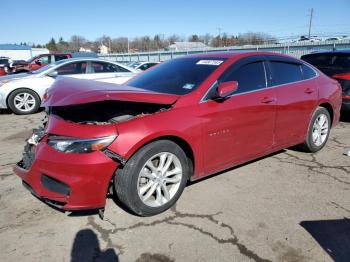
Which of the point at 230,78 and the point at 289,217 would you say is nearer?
the point at 289,217

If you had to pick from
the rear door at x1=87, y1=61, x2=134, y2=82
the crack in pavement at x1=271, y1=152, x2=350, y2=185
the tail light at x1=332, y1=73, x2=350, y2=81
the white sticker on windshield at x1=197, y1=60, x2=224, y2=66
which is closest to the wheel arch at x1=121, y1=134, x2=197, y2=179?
the white sticker on windshield at x1=197, y1=60, x2=224, y2=66

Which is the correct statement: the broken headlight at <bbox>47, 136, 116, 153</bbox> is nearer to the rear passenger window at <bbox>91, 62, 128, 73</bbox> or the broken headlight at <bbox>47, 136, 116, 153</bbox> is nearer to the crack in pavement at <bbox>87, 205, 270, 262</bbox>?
the crack in pavement at <bbox>87, 205, 270, 262</bbox>

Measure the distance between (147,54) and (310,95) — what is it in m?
33.8

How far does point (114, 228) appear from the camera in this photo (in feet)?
9.89

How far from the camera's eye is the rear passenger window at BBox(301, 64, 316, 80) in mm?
4754

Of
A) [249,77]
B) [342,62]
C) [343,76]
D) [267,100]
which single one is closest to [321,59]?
[342,62]

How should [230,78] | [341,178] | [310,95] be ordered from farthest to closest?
[310,95]
[341,178]
[230,78]

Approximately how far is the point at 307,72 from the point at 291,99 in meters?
0.77

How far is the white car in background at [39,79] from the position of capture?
8.77 metres

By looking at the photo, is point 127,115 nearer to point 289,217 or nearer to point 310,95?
point 289,217

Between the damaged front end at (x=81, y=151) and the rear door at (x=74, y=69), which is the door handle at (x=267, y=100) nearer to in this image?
the damaged front end at (x=81, y=151)

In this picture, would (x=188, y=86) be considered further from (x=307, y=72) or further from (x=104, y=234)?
(x=307, y=72)

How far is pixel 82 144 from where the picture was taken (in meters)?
2.81

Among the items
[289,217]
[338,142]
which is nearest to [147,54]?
[338,142]
